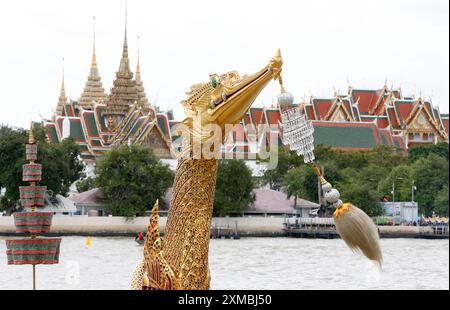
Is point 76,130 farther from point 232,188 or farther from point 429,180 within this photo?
point 429,180

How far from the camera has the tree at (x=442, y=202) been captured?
3672 cm

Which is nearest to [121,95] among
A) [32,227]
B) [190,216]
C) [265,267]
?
[265,267]

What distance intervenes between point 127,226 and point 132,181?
47.4 inches

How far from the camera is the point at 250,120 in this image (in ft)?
153

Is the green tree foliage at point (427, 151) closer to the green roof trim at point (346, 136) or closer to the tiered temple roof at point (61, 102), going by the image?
the green roof trim at point (346, 136)

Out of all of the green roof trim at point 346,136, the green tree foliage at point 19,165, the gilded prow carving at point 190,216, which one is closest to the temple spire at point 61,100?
the green roof trim at point 346,136

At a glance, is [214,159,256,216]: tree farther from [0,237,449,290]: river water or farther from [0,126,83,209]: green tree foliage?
[0,126,83,209]: green tree foliage

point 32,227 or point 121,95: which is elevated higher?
point 121,95

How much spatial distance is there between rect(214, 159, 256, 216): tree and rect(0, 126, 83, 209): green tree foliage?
3.68 metres

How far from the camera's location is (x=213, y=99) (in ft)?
17.5

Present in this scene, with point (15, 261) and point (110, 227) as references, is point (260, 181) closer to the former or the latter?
point (110, 227)

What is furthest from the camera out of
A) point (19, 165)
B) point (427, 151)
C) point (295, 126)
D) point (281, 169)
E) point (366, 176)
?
point (427, 151)

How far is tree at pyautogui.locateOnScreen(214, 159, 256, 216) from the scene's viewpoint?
33.2m

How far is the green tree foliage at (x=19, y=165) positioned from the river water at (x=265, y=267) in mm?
2279
